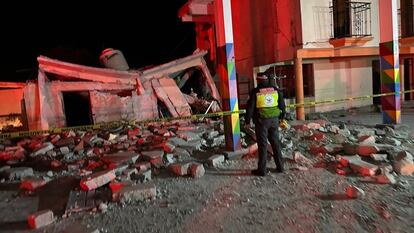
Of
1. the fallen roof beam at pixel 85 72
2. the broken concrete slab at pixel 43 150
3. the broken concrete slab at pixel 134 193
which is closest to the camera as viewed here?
the broken concrete slab at pixel 134 193

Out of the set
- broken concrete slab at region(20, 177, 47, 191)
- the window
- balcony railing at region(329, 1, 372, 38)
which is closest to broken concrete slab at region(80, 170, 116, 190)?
broken concrete slab at region(20, 177, 47, 191)

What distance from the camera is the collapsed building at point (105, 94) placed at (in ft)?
33.0

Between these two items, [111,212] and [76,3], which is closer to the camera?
[111,212]

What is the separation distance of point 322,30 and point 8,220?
11876 millimetres

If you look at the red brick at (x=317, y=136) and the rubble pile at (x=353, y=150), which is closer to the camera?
the rubble pile at (x=353, y=150)

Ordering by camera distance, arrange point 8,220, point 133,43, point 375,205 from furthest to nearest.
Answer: point 133,43 < point 8,220 < point 375,205

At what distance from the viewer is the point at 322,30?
41.2ft

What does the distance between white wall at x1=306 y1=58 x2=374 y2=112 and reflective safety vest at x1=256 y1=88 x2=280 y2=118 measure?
867cm

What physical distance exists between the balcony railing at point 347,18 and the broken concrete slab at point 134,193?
10.8m

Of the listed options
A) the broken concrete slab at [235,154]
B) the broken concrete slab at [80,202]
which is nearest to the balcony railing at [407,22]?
the broken concrete slab at [235,154]

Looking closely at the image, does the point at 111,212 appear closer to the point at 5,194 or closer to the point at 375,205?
the point at 5,194

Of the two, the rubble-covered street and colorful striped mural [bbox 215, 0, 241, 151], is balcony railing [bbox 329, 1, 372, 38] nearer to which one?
the rubble-covered street

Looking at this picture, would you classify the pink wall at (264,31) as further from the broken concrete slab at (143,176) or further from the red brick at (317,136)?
the broken concrete slab at (143,176)

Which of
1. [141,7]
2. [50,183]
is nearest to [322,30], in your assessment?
[50,183]
